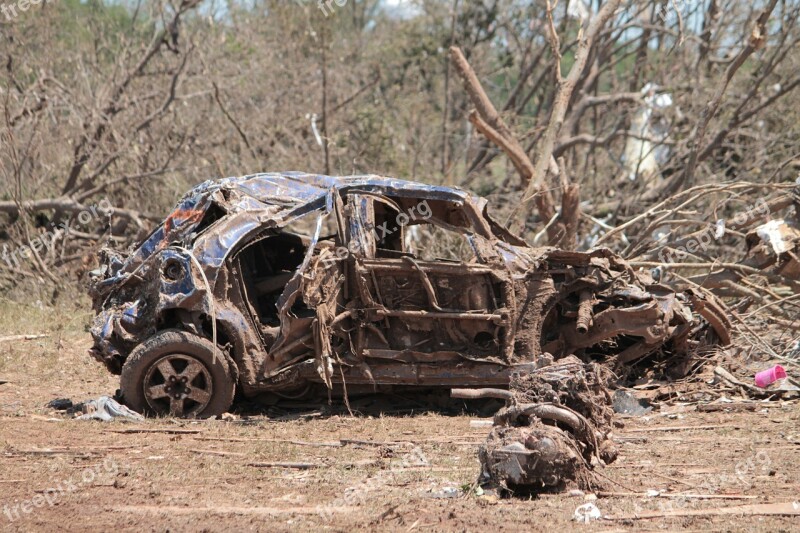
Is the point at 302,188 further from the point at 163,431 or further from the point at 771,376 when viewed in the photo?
the point at 771,376

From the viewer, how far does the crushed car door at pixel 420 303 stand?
26.8ft

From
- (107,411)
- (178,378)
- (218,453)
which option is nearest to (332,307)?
(178,378)

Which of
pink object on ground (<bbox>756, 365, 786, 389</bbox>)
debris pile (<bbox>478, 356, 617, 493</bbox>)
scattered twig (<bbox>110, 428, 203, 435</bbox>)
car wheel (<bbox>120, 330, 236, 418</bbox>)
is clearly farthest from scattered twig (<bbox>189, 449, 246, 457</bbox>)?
pink object on ground (<bbox>756, 365, 786, 389</bbox>)

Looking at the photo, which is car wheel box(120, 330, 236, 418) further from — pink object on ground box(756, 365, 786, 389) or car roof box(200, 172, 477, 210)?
pink object on ground box(756, 365, 786, 389)

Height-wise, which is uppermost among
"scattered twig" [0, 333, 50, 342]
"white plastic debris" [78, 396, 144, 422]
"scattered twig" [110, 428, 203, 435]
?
"scattered twig" [0, 333, 50, 342]

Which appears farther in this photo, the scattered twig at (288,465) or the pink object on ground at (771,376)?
the pink object on ground at (771,376)

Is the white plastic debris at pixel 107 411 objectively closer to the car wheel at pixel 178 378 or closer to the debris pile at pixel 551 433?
the car wheel at pixel 178 378

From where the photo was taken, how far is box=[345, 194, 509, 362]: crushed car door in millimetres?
8172

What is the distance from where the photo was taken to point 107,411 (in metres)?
8.30

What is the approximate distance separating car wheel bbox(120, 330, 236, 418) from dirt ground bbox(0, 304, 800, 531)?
244 mm

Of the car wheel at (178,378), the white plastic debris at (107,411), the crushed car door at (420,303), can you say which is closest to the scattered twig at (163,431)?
the white plastic debris at (107,411)

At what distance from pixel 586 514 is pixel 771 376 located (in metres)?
4.48

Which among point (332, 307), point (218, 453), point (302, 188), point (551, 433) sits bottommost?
point (218, 453)

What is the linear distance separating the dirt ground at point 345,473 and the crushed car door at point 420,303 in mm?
620
